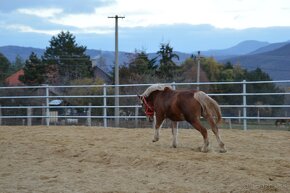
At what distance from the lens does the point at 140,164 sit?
24.7 feet

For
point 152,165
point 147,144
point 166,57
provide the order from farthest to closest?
point 166,57, point 147,144, point 152,165

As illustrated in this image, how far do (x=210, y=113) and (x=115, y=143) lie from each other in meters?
2.36

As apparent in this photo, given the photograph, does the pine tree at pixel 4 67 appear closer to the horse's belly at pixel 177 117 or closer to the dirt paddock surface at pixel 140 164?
the dirt paddock surface at pixel 140 164

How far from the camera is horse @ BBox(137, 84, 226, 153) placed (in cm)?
841

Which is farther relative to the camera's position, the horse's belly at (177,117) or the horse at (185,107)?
the horse's belly at (177,117)

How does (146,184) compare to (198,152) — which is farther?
(198,152)

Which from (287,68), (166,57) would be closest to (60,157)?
(166,57)

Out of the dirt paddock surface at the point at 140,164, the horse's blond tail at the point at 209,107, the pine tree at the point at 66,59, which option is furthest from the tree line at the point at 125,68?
the horse's blond tail at the point at 209,107

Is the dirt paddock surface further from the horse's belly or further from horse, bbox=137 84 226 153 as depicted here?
the horse's belly

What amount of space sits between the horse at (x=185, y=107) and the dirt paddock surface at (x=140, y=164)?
0.45 metres

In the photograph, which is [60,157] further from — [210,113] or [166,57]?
[166,57]

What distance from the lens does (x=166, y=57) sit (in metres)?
43.2

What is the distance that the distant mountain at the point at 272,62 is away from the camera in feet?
187

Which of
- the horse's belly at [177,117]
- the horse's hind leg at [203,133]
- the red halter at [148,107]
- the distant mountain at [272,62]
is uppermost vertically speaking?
the distant mountain at [272,62]
